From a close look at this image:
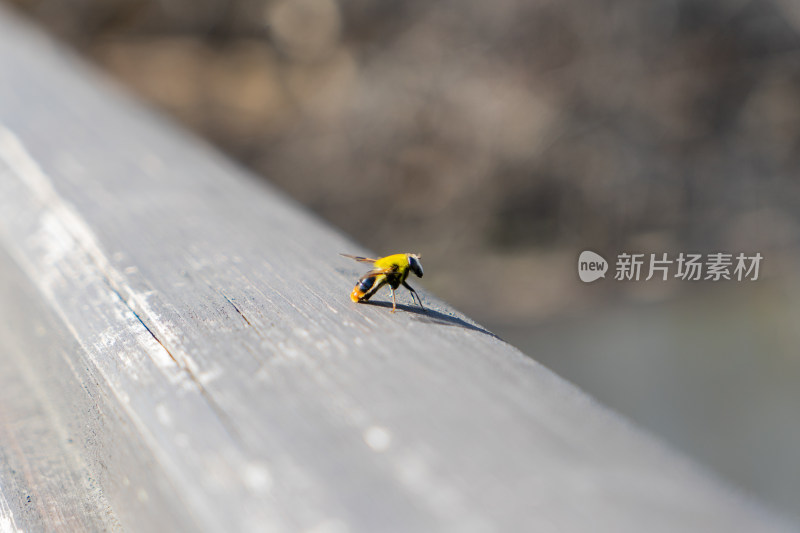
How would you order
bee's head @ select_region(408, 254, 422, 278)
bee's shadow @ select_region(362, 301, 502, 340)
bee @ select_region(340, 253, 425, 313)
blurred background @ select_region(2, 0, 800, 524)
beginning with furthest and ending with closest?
blurred background @ select_region(2, 0, 800, 524) → bee's head @ select_region(408, 254, 422, 278) → bee @ select_region(340, 253, 425, 313) → bee's shadow @ select_region(362, 301, 502, 340)

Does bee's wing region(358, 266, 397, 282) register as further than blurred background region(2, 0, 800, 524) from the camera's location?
No

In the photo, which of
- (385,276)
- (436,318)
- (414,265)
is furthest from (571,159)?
(436,318)

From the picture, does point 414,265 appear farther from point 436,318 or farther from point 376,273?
point 436,318

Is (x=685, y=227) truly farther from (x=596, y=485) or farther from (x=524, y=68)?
(x=596, y=485)

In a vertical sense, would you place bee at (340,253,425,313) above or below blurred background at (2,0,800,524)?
below
